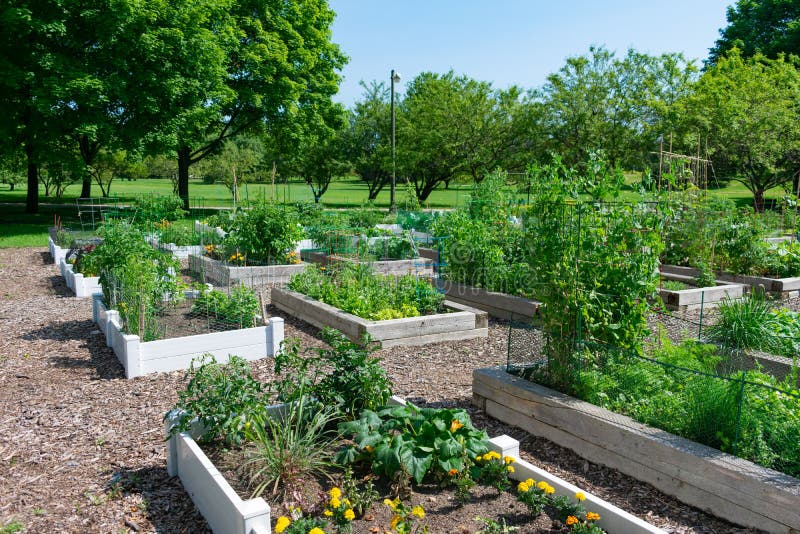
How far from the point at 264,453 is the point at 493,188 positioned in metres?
9.57

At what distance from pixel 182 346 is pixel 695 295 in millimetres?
8154

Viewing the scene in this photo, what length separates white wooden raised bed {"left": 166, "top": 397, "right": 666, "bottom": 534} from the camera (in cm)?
313

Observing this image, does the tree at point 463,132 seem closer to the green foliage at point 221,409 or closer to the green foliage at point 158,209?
the green foliage at point 158,209

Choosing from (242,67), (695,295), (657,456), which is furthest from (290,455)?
(242,67)

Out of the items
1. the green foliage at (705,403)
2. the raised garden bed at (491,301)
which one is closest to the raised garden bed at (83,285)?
the raised garden bed at (491,301)

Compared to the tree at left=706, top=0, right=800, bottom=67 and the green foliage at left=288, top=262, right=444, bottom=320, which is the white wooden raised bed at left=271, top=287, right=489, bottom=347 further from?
the tree at left=706, top=0, right=800, bottom=67

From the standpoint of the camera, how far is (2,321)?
8430mm

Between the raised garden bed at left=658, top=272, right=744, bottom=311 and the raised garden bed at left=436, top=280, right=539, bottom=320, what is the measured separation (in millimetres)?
2674

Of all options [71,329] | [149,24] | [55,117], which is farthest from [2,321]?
[149,24]

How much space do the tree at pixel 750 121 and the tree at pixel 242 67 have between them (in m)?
16.2

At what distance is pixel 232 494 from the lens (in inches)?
131

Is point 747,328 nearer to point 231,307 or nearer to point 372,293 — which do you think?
point 372,293

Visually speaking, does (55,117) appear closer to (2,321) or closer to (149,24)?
(149,24)

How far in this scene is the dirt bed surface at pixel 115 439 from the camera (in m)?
3.65
